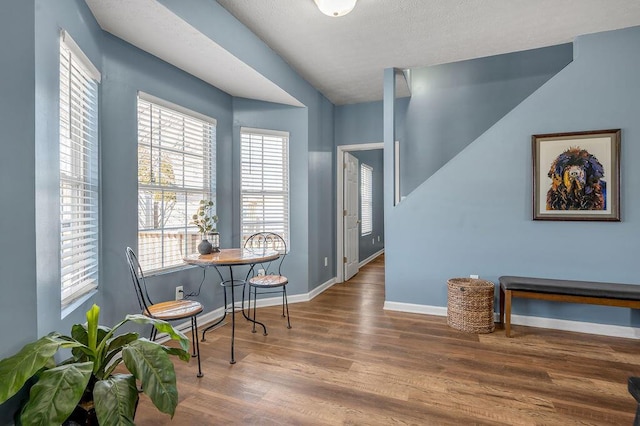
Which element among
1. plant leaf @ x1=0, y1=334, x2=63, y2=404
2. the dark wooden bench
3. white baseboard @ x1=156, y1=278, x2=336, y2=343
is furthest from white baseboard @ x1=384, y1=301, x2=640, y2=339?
plant leaf @ x1=0, y1=334, x2=63, y2=404

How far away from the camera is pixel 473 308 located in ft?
10.1

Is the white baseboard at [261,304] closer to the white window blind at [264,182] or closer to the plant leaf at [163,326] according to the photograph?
the white window blind at [264,182]

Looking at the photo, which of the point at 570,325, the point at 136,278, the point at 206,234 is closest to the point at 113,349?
the point at 136,278

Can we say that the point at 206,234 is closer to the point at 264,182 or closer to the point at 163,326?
the point at 264,182

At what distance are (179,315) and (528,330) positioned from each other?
126 inches

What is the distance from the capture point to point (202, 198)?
11.4 feet

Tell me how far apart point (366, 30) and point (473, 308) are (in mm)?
2831

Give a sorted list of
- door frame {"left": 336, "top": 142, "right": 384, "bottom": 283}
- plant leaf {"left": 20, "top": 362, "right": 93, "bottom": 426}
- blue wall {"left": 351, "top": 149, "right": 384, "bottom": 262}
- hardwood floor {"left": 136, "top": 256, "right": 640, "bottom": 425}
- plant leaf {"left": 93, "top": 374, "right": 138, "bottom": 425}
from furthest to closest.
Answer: blue wall {"left": 351, "top": 149, "right": 384, "bottom": 262} < door frame {"left": 336, "top": 142, "right": 384, "bottom": 283} < hardwood floor {"left": 136, "top": 256, "right": 640, "bottom": 425} < plant leaf {"left": 93, "top": 374, "right": 138, "bottom": 425} < plant leaf {"left": 20, "top": 362, "right": 93, "bottom": 426}

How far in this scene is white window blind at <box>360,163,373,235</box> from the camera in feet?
22.1

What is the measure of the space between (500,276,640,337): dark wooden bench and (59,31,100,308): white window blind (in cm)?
347

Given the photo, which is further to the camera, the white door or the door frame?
the white door

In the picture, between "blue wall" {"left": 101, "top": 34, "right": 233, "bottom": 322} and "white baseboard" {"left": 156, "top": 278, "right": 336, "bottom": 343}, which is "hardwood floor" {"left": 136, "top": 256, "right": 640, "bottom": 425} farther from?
"blue wall" {"left": 101, "top": 34, "right": 233, "bottom": 322}

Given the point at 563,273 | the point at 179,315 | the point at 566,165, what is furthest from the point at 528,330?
the point at 179,315

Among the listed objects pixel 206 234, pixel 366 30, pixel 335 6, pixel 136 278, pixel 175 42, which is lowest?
pixel 136 278
